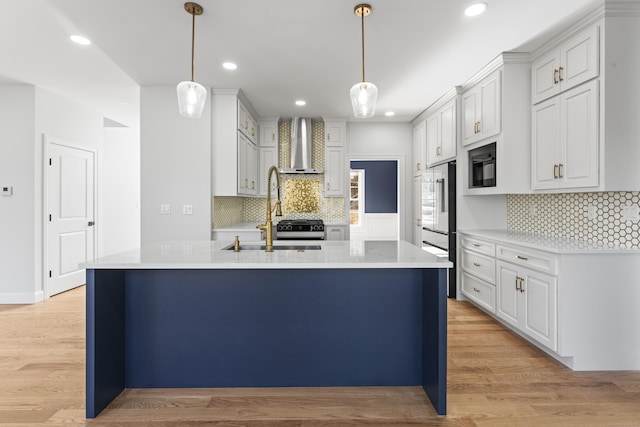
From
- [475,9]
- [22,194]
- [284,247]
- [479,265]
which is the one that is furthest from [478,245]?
[22,194]

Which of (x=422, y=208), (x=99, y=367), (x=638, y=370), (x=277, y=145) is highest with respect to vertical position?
(x=277, y=145)

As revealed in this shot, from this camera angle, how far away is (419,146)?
17.8 ft

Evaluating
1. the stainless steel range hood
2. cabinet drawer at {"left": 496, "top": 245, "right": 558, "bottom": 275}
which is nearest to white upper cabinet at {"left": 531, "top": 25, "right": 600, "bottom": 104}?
cabinet drawer at {"left": 496, "top": 245, "right": 558, "bottom": 275}

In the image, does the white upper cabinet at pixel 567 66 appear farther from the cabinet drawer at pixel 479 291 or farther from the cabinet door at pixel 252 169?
the cabinet door at pixel 252 169

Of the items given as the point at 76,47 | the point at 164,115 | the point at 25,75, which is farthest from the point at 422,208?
the point at 25,75

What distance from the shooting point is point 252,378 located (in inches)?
88.7

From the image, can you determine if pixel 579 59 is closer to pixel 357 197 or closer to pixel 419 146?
pixel 419 146

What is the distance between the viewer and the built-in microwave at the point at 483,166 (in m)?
3.63

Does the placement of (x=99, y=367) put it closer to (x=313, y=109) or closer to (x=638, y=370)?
(x=638, y=370)

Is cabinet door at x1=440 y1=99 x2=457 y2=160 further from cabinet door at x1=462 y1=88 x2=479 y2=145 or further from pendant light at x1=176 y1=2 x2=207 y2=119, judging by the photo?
pendant light at x1=176 y1=2 x2=207 y2=119

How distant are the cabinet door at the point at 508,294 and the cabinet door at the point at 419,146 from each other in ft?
7.63

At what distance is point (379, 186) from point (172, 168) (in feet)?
16.3

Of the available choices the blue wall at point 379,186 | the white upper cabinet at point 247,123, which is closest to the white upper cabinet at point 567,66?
the white upper cabinet at point 247,123

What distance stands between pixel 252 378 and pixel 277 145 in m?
3.87
